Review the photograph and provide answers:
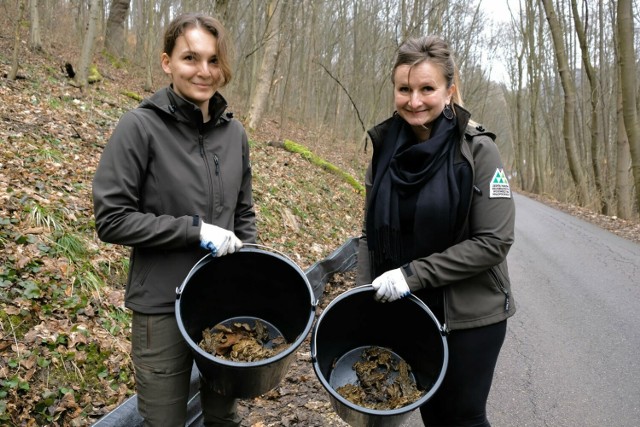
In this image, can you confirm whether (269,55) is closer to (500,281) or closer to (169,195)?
(169,195)

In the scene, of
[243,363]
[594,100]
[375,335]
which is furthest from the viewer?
[594,100]

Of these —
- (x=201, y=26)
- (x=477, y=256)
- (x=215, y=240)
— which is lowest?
(x=477, y=256)

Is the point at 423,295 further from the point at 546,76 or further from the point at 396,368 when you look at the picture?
the point at 546,76

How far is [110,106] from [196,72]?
8.66 metres

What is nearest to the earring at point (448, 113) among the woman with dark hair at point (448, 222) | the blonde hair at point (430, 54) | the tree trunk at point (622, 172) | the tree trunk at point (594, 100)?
the woman with dark hair at point (448, 222)

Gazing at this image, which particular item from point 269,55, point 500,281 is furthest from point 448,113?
point 269,55

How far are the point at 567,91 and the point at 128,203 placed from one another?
55.8ft

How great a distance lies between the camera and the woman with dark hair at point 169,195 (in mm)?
1797

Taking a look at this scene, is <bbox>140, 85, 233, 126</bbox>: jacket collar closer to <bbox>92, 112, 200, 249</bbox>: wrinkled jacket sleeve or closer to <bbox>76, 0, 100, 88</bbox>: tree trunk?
<bbox>92, 112, 200, 249</bbox>: wrinkled jacket sleeve

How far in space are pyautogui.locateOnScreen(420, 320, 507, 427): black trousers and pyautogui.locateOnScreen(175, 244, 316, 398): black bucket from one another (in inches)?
26.4

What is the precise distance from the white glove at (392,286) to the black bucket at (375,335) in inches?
2.3

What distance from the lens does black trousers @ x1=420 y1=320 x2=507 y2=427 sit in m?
1.97

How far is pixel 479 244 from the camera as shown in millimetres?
1872

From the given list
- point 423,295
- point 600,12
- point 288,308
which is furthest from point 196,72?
point 600,12
